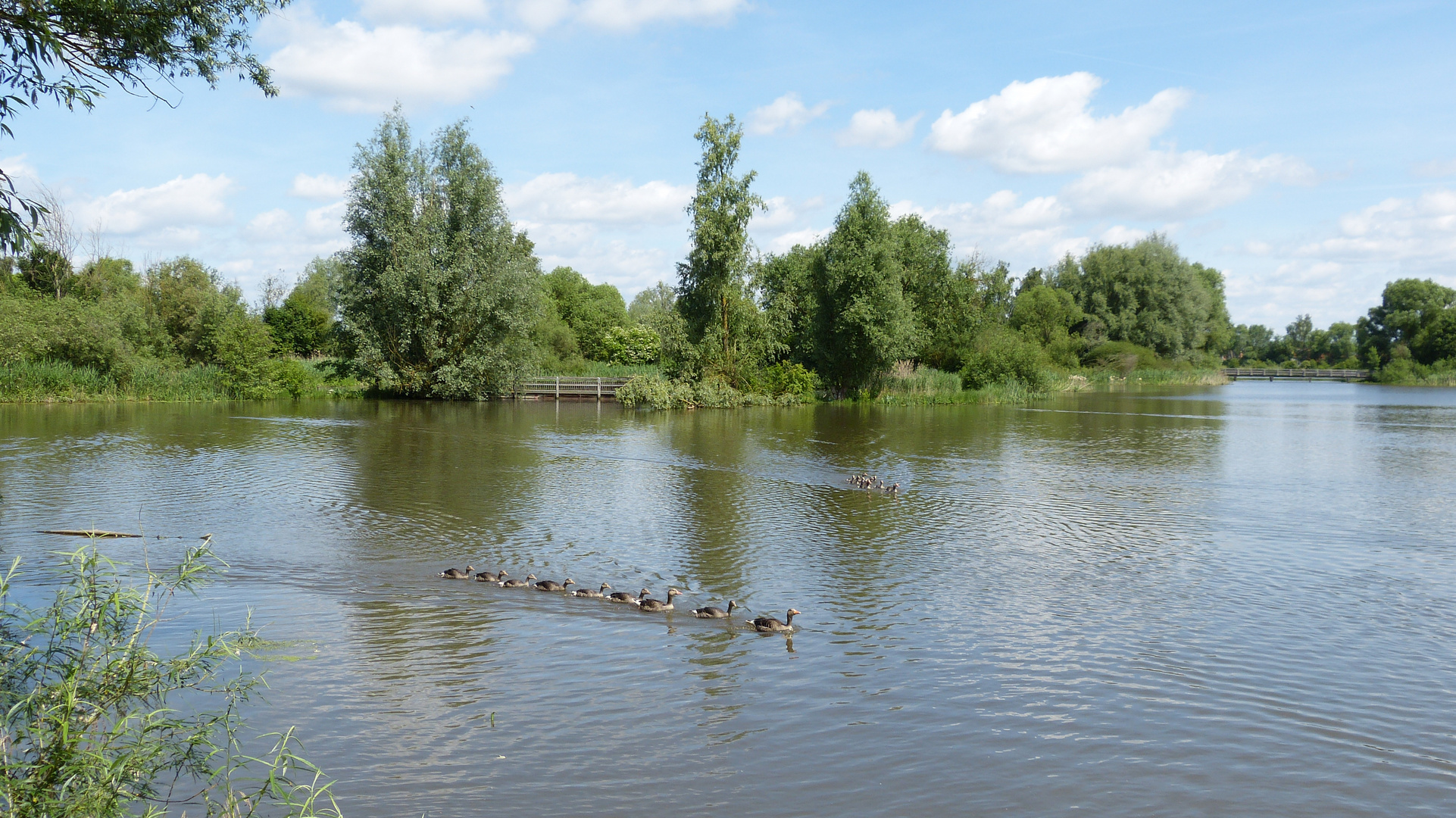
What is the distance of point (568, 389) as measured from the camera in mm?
55438

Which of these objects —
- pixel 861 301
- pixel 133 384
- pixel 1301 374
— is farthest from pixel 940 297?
pixel 1301 374

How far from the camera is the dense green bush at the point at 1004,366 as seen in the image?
57844mm

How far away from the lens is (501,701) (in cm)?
805

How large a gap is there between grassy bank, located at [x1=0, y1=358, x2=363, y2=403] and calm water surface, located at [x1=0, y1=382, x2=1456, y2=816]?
23.0m

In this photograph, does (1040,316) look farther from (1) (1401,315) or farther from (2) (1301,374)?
(2) (1301,374)

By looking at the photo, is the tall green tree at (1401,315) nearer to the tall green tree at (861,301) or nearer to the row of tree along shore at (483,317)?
the row of tree along shore at (483,317)

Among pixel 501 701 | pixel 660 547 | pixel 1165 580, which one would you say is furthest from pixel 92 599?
pixel 1165 580

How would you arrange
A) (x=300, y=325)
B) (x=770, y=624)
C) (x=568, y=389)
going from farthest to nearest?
(x=300, y=325) < (x=568, y=389) < (x=770, y=624)

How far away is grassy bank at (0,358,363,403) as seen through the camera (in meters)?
42.3

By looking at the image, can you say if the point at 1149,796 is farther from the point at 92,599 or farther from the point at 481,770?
the point at 92,599

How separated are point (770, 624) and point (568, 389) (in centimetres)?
4653

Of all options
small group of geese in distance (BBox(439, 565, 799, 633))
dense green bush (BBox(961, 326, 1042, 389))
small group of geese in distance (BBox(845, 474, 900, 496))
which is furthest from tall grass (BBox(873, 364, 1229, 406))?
small group of geese in distance (BBox(439, 565, 799, 633))

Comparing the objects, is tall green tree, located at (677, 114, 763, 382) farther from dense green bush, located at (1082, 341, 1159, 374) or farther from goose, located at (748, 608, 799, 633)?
dense green bush, located at (1082, 341, 1159, 374)

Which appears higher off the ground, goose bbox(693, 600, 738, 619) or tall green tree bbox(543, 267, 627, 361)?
tall green tree bbox(543, 267, 627, 361)
